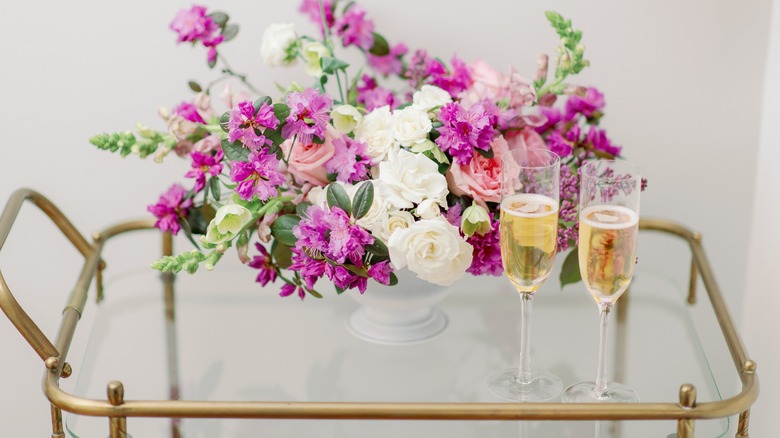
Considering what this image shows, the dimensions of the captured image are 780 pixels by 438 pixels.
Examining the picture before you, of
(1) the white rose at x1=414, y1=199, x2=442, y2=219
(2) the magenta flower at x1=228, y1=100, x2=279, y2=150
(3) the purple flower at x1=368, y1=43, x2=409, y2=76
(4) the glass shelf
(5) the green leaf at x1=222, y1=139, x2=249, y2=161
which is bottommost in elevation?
(4) the glass shelf

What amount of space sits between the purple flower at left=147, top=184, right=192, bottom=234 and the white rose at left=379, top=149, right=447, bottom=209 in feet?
1.13

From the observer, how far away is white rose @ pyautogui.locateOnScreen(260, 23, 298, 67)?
1414 mm

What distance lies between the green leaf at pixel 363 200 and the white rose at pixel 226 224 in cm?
16

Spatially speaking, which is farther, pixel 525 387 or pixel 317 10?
pixel 317 10

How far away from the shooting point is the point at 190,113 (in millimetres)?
1366

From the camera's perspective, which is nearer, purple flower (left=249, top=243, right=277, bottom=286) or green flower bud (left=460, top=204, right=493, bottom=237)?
green flower bud (left=460, top=204, right=493, bottom=237)

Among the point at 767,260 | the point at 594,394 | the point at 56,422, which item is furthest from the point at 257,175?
the point at 767,260

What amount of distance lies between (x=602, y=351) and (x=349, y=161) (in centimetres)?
40

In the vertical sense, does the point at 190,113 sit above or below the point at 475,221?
above

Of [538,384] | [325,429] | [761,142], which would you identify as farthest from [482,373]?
[761,142]

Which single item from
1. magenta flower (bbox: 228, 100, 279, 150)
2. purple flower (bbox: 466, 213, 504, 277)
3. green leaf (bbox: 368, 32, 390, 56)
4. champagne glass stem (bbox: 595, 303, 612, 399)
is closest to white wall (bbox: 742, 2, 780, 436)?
champagne glass stem (bbox: 595, 303, 612, 399)

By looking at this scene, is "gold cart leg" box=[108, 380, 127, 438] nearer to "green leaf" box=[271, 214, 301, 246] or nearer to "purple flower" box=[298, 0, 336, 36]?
"green leaf" box=[271, 214, 301, 246]

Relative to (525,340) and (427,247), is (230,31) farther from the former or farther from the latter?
(525,340)

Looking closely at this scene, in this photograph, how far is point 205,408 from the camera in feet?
3.44
